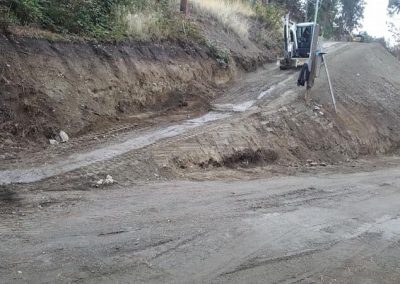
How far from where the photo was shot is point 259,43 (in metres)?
26.6

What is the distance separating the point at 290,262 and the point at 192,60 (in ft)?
40.0

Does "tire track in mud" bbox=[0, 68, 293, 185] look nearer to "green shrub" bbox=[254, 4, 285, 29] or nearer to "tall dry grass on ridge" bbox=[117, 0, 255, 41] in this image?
"tall dry grass on ridge" bbox=[117, 0, 255, 41]

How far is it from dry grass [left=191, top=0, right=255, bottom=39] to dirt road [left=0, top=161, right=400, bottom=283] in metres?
15.5

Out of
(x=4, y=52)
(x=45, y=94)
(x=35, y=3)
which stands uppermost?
(x=35, y=3)

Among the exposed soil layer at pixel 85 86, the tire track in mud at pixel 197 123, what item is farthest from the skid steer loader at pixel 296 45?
the exposed soil layer at pixel 85 86

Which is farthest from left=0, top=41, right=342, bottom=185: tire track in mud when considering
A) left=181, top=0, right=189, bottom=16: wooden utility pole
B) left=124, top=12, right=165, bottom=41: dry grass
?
left=181, top=0, right=189, bottom=16: wooden utility pole

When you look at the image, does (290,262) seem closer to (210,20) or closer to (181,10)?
(181,10)

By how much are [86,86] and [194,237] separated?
22.9ft

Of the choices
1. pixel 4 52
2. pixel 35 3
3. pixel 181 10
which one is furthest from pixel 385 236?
pixel 181 10

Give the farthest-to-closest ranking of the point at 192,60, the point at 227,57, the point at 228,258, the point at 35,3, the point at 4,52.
Result: the point at 227,57 < the point at 192,60 < the point at 35,3 < the point at 4,52 < the point at 228,258

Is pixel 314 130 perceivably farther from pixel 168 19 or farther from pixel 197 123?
pixel 168 19

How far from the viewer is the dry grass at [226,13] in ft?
77.0

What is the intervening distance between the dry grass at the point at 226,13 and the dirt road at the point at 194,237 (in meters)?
15.5

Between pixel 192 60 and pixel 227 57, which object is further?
pixel 227 57
